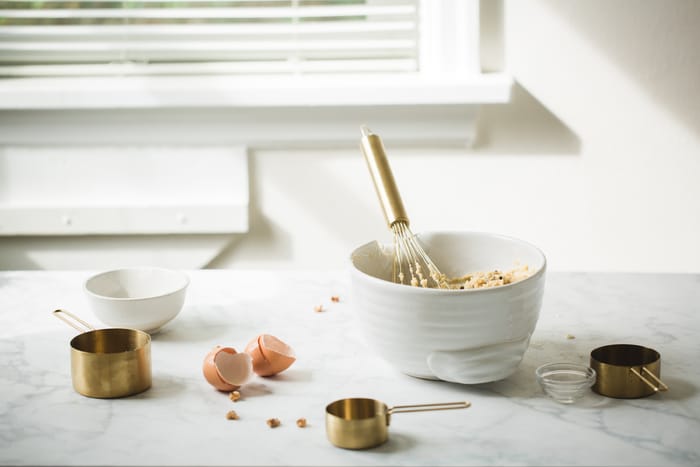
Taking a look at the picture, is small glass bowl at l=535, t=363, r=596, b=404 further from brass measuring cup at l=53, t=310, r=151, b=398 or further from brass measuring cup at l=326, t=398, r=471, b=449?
brass measuring cup at l=53, t=310, r=151, b=398

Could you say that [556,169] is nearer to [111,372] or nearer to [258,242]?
[258,242]

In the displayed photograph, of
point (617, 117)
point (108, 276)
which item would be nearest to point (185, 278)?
point (108, 276)

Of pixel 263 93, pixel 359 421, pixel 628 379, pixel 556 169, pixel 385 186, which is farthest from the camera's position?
pixel 556 169

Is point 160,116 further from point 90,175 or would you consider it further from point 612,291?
point 612,291

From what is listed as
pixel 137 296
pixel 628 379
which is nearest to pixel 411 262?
pixel 628 379

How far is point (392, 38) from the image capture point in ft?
6.66

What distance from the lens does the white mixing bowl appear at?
36.3 inches

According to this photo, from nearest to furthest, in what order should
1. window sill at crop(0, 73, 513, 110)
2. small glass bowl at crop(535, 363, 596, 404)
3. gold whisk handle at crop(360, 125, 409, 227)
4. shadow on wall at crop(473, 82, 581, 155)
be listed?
small glass bowl at crop(535, 363, 596, 404) < gold whisk handle at crop(360, 125, 409, 227) < window sill at crop(0, 73, 513, 110) < shadow on wall at crop(473, 82, 581, 155)

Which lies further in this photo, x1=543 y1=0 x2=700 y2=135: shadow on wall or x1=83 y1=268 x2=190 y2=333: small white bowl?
x1=543 y1=0 x2=700 y2=135: shadow on wall

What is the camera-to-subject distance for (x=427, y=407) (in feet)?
3.04

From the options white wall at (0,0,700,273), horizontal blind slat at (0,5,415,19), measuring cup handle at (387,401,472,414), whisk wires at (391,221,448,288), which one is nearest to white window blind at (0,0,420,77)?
horizontal blind slat at (0,5,415,19)

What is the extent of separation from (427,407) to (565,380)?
192mm

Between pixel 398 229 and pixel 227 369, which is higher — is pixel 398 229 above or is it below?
above

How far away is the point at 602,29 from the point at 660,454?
1.32 metres
